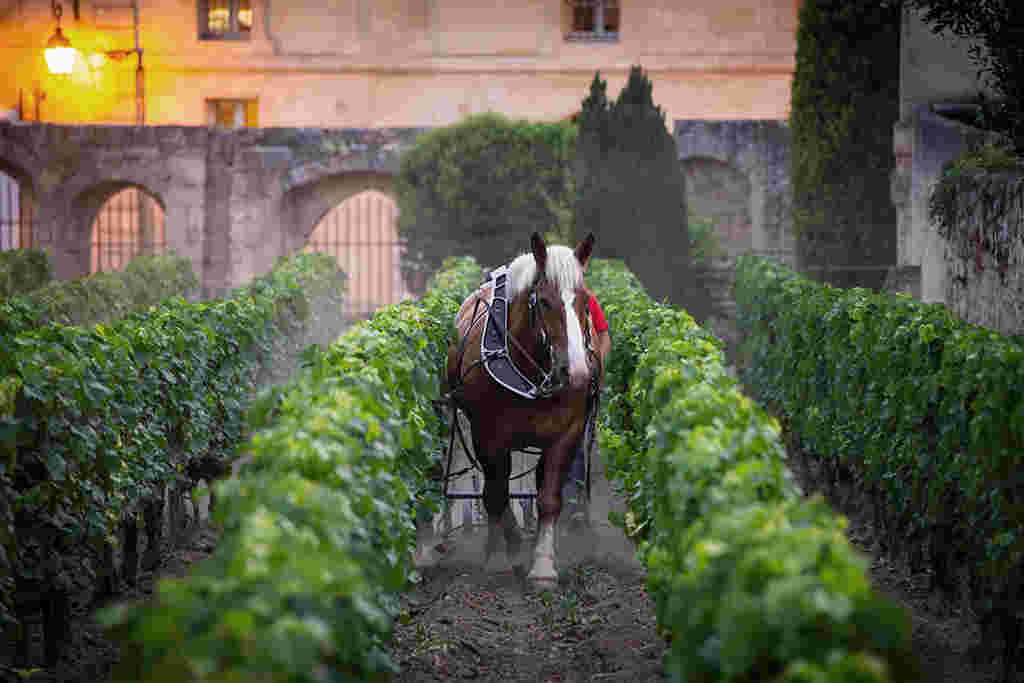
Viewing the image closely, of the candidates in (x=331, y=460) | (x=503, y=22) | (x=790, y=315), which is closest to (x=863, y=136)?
(x=790, y=315)

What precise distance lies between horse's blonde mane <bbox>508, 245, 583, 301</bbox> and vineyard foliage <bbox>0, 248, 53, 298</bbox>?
32.0 feet

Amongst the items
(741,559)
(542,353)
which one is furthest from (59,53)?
(741,559)

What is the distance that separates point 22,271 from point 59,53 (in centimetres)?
282

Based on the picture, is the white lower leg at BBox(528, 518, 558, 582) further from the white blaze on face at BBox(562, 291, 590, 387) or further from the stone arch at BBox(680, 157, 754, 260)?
the stone arch at BBox(680, 157, 754, 260)

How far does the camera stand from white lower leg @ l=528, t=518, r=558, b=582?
8617 mm

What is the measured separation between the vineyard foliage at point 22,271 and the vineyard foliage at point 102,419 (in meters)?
5.99

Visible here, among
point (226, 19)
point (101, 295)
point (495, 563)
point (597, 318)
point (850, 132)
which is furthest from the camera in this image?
point (226, 19)

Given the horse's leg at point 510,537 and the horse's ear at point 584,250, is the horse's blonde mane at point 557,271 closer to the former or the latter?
the horse's ear at point 584,250

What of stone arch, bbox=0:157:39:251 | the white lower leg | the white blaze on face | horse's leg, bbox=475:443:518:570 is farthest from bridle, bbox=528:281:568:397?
stone arch, bbox=0:157:39:251

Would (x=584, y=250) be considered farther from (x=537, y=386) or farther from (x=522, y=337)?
(x=537, y=386)

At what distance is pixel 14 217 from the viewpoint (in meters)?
32.1

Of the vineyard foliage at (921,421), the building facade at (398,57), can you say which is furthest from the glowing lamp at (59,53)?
the building facade at (398,57)

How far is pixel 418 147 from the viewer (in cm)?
2391

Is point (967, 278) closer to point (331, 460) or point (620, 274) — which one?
point (620, 274)
